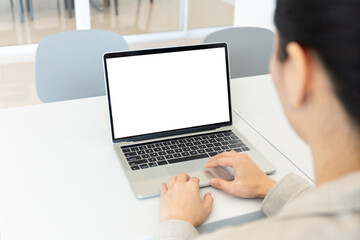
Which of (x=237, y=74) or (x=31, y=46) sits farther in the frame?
(x=31, y=46)

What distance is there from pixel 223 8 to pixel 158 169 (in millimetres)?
3704

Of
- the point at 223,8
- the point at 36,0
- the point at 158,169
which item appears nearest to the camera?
the point at 158,169

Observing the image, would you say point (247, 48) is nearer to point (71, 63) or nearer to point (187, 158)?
point (71, 63)

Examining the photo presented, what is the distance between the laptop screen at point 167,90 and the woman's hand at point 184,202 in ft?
0.82

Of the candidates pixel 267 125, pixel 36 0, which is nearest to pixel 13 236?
pixel 267 125

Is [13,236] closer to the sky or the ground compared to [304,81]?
closer to the ground

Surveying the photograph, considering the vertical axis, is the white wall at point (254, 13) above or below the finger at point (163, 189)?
below

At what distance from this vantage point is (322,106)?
1.87 ft

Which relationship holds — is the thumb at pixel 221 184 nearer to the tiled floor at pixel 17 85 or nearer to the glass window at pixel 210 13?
the tiled floor at pixel 17 85

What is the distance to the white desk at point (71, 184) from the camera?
99 centimetres

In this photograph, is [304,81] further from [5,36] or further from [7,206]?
[5,36]

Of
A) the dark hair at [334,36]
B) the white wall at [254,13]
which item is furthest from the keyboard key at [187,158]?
the white wall at [254,13]

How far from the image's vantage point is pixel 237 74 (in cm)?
210

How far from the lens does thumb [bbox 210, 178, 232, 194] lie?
3.62 feet
